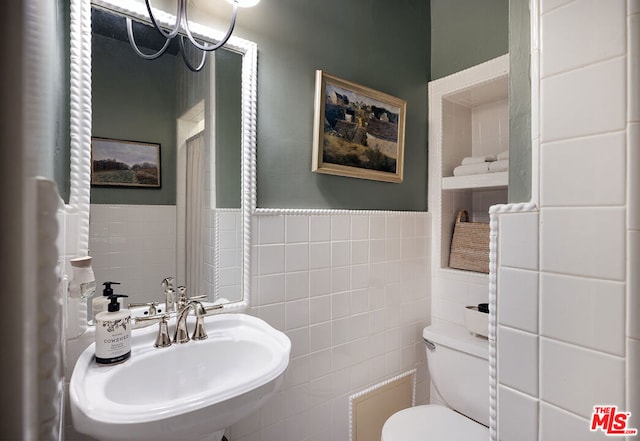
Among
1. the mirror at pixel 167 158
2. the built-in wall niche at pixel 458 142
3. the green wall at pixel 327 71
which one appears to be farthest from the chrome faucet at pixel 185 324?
the built-in wall niche at pixel 458 142

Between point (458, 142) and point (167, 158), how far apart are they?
1.54 metres

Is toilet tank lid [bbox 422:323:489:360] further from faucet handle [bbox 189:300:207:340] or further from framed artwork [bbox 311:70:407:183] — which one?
faucet handle [bbox 189:300:207:340]

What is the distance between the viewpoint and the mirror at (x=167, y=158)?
0.93 metres

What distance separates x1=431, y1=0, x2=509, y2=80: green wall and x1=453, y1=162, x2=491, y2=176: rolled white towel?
519 mm

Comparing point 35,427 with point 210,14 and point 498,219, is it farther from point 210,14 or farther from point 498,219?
point 210,14

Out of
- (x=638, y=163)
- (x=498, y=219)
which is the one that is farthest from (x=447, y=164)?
(x=638, y=163)

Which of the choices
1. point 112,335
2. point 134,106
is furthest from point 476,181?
point 112,335

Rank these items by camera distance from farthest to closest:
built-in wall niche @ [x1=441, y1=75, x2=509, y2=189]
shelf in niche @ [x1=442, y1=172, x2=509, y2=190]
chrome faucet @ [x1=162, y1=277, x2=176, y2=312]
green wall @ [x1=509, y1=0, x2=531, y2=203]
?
built-in wall niche @ [x1=441, y1=75, x2=509, y2=189] < shelf in niche @ [x1=442, y1=172, x2=509, y2=190] < chrome faucet @ [x1=162, y1=277, x2=176, y2=312] < green wall @ [x1=509, y1=0, x2=531, y2=203]

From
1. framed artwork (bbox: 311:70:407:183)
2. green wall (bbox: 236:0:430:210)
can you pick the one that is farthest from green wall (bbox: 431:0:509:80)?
framed artwork (bbox: 311:70:407:183)

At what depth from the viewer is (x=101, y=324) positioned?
825 mm

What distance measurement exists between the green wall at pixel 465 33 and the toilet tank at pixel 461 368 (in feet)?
4.43

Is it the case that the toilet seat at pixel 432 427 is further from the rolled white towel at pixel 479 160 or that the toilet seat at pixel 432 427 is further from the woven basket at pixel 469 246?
the rolled white towel at pixel 479 160

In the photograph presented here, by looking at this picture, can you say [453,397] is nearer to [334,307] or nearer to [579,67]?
[334,307]

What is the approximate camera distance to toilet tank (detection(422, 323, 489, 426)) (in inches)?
52.1
